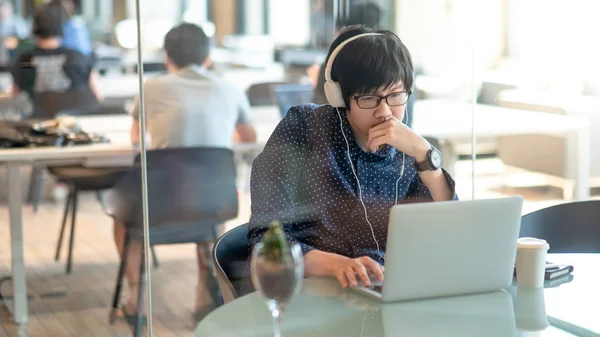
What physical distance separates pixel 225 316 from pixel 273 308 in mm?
260

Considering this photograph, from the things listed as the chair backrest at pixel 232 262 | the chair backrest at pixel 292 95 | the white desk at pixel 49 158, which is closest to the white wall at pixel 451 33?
the chair backrest at pixel 292 95

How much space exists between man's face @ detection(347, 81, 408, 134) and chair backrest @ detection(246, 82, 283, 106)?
3.96 ft

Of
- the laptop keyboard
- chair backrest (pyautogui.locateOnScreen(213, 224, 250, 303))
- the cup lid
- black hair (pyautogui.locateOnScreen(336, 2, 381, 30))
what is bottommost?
chair backrest (pyautogui.locateOnScreen(213, 224, 250, 303))

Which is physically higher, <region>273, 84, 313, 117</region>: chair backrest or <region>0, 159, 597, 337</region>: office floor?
<region>273, 84, 313, 117</region>: chair backrest

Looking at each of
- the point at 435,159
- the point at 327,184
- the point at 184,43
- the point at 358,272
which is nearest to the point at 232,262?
the point at 327,184

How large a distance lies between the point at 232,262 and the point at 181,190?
1320 mm

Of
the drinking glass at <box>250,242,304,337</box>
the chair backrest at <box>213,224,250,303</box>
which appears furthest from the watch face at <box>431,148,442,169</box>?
the drinking glass at <box>250,242,304,337</box>

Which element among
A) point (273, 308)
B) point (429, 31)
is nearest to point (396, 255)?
point (273, 308)

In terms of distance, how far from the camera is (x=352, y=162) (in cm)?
237

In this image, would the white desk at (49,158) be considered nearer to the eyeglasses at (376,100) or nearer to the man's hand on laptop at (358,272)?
the eyeglasses at (376,100)

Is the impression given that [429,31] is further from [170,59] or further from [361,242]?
[361,242]

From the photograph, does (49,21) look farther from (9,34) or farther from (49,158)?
(49,158)

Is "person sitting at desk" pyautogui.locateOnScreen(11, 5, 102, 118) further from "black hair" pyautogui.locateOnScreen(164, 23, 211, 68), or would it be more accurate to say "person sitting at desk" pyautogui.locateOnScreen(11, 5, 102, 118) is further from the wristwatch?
the wristwatch

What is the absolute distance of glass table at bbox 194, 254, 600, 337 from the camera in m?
1.65
